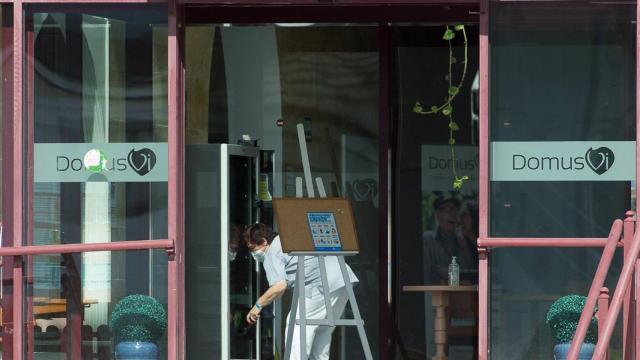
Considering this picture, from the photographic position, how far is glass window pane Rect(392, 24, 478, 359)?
37.4 ft

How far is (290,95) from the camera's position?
11734mm

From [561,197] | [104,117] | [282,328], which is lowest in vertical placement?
[282,328]

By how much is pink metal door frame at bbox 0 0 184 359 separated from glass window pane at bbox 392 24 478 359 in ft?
9.59

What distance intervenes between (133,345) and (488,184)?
2543 millimetres

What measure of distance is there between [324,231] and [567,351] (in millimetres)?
1911

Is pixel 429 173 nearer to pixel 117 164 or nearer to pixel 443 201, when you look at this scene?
pixel 443 201

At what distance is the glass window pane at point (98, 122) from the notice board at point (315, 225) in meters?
0.92

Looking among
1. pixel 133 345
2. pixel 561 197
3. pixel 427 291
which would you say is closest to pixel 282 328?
pixel 427 291

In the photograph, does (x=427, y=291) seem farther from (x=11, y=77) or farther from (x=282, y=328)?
(x=11, y=77)

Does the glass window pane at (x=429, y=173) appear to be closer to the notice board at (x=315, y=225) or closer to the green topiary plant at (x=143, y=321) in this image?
the notice board at (x=315, y=225)

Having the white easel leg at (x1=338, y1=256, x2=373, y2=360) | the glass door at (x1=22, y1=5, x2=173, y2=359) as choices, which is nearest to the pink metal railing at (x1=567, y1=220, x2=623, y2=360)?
the white easel leg at (x1=338, y1=256, x2=373, y2=360)

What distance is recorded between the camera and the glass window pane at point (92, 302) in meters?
8.95

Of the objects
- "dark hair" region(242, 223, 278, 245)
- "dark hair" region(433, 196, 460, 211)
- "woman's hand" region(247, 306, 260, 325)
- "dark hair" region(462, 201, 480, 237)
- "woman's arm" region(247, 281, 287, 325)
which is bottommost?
"woman's hand" region(247, 306, 260, 325)

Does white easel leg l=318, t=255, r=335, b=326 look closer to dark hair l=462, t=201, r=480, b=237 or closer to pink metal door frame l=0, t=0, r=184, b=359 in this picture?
pink metal door frame l=0, t=0, r=184, b=359
